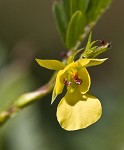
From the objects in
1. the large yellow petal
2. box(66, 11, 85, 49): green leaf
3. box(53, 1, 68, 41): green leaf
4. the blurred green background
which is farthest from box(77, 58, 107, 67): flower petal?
the blurred green background

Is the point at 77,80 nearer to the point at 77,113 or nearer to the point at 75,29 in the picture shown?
the point at 77,113

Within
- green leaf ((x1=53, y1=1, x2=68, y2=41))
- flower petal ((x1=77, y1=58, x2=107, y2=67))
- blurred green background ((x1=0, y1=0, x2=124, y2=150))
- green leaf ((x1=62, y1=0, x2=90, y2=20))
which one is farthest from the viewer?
blurred green background ((x1=0, y1=0, x2=124, y2=150))

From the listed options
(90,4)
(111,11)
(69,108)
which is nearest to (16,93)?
(90,4)

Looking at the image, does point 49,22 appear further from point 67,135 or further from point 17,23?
point 67,135

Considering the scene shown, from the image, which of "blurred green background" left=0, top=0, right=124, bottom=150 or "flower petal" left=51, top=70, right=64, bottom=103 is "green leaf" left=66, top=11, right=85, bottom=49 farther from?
"blurred green background" left=0, top=0, right=124, bottom=150

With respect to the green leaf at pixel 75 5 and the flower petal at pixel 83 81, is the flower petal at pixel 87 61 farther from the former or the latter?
the green leaf at pixel 75 5

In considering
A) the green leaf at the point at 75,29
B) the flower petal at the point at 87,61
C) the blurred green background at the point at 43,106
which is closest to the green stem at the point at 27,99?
the green leaf at the point at 75,29
